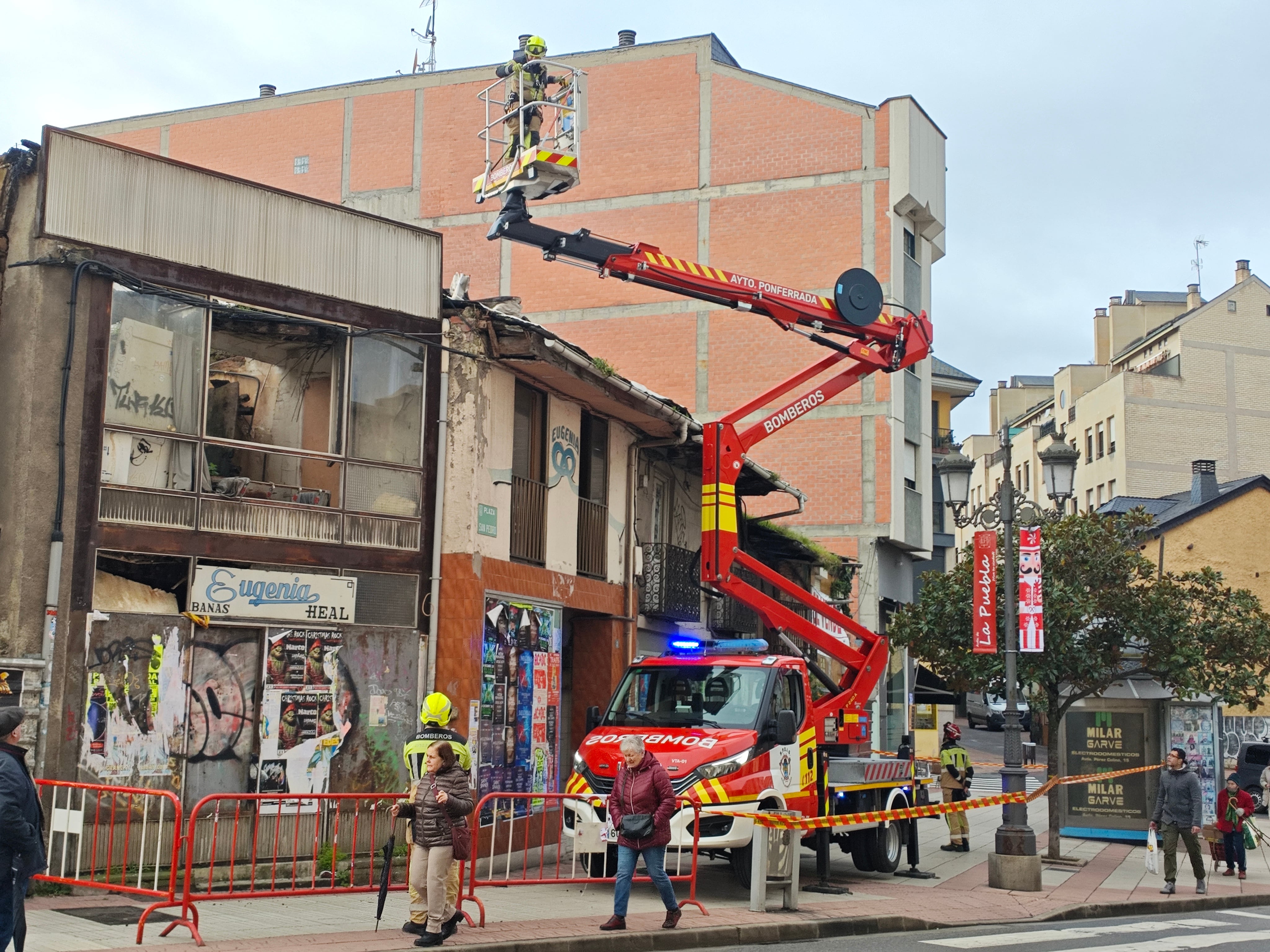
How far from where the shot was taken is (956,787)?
63.7 feet

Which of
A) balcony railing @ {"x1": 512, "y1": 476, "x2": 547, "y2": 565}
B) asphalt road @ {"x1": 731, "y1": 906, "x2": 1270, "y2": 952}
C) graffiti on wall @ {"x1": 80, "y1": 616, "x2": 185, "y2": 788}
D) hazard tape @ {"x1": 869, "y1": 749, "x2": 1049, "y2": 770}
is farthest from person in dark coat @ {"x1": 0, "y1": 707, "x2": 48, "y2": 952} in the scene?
hazard tape @ {"x1": 869, "y1": 749, "x2": 1049, "y2": 770}

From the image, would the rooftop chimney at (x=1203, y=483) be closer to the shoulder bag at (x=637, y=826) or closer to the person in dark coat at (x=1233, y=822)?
the person in dark coat at (x=1233, y=822)

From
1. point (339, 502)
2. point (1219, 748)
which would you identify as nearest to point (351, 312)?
point (339, 502)

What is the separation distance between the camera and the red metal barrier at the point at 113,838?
10.4 meters

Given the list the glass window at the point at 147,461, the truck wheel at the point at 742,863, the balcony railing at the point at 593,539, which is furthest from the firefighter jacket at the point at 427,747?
the balcony railing at the point at 593,539

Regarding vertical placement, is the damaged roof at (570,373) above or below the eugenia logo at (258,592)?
above

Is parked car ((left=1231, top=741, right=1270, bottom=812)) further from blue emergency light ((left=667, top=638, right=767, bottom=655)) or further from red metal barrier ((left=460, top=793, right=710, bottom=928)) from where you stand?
red metal barrier ((left=460, top=793, right=710, bottom=928))

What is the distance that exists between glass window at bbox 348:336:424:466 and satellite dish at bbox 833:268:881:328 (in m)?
5.02

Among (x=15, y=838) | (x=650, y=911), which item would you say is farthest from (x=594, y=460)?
(x=15, y=838)

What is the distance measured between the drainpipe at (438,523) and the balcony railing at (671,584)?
17.6 feet

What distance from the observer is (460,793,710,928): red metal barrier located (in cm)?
1230

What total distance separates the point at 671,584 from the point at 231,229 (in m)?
9.37

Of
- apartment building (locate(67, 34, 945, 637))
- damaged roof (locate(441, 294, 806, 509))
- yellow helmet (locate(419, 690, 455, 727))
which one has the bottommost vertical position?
yellow helmet (locate(419, 690, 455, 727))

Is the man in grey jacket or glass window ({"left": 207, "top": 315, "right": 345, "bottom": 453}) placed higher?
glass window ({"left": 207, "top": 315, "right": 345, "bottom": 453})
